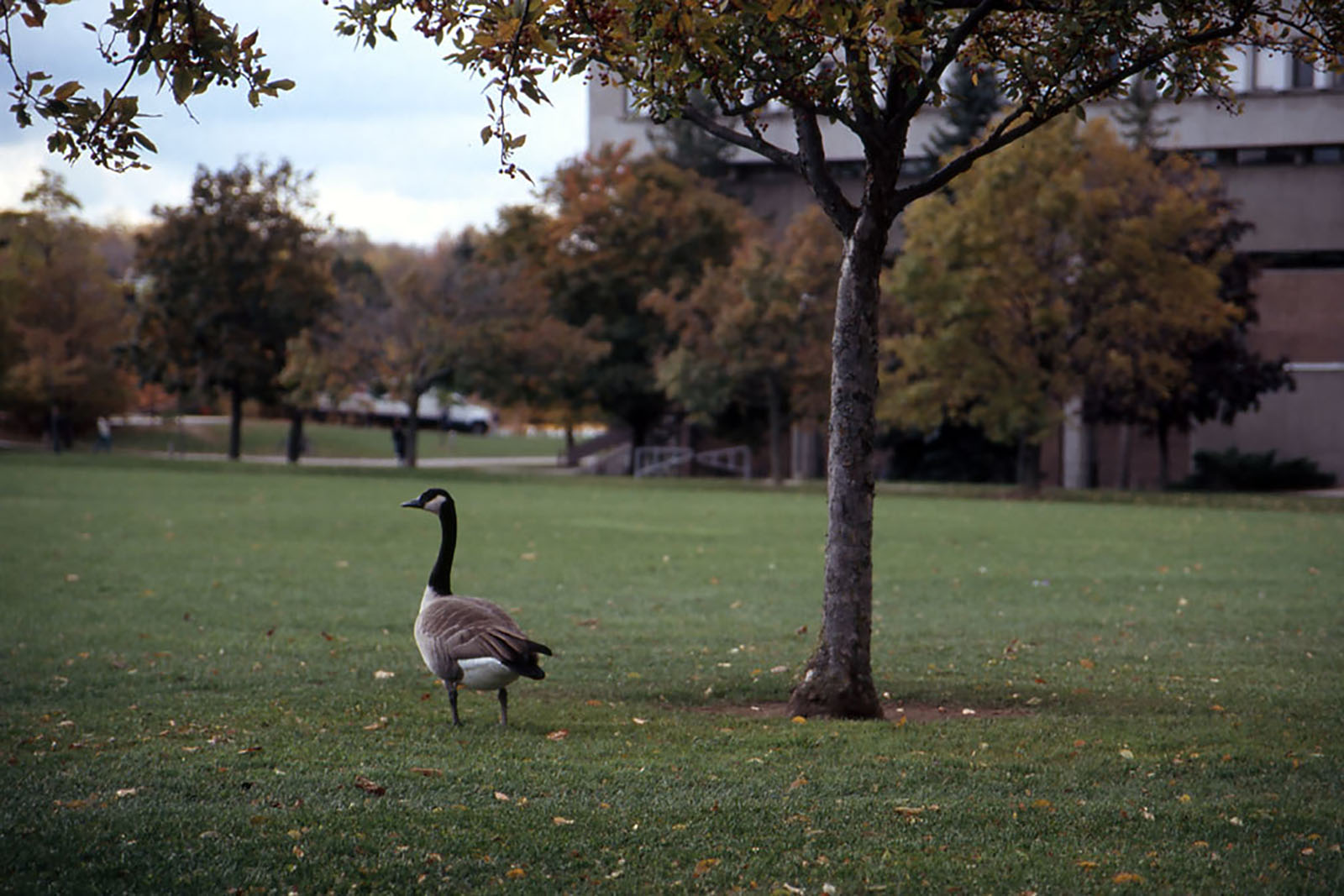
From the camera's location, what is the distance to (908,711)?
854cm

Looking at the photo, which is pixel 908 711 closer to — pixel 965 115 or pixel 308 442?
pixel 965 115

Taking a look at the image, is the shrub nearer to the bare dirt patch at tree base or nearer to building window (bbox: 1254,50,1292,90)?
building window (bbox: 1254,50,1292,90)

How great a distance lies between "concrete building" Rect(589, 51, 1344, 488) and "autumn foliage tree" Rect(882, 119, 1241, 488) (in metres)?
12.6

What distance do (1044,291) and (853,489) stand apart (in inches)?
1133

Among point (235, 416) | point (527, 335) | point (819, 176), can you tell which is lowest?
point (235, 416)

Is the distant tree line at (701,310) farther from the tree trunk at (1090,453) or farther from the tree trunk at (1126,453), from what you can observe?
the tree trunk at (1090,453)

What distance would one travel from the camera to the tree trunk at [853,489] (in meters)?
8.02

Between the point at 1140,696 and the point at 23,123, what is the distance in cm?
744

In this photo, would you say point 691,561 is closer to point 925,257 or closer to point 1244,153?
point 925,257

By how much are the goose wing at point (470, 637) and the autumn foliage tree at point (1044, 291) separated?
27514 mm

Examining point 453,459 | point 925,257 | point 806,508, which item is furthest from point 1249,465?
point 453,459

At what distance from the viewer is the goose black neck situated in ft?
26.8

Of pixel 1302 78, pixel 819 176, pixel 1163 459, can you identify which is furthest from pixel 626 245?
pixel 819 176

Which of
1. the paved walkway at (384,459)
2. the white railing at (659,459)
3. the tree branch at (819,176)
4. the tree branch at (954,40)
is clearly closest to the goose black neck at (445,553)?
the tree branch at (819,176)
